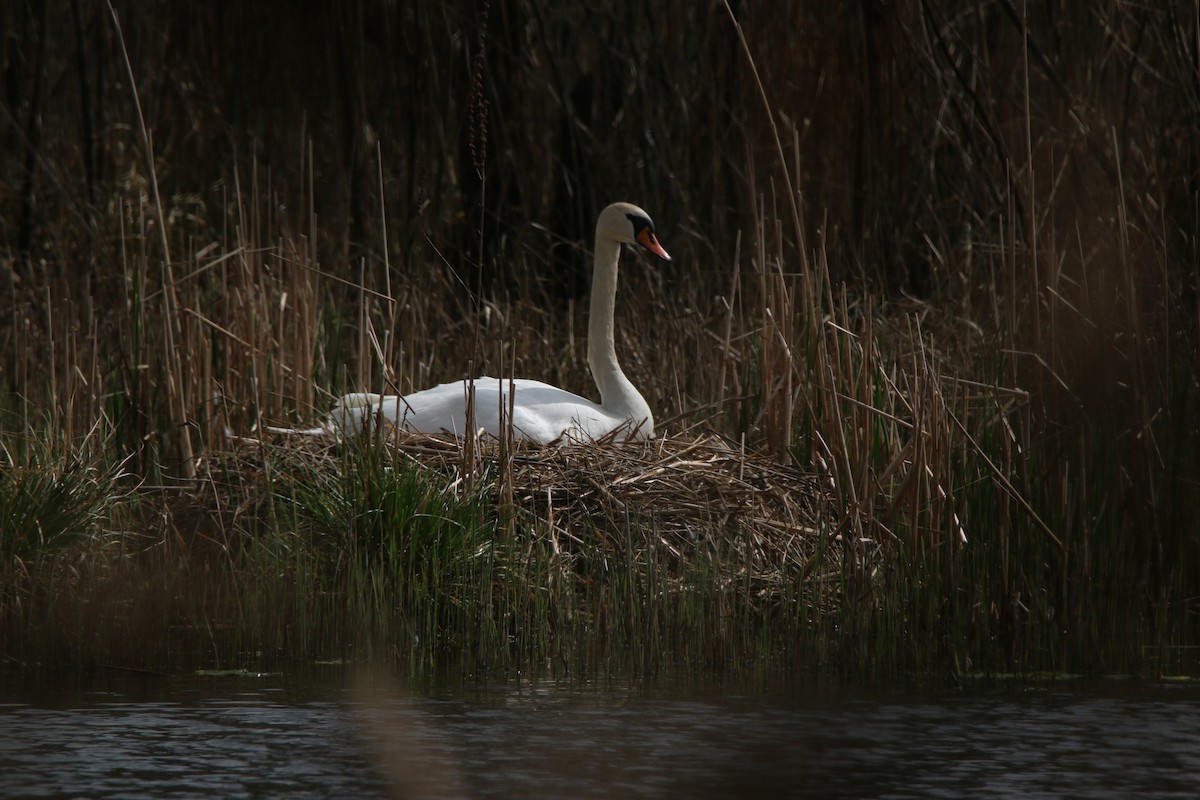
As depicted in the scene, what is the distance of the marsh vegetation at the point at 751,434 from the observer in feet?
16.9

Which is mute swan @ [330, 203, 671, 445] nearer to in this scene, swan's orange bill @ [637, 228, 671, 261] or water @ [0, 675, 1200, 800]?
swan's orange bill @ [637, 228, 671, 261]

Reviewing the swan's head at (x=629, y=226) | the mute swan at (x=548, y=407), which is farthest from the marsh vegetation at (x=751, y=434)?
the swan's head at (x=629, y=226)

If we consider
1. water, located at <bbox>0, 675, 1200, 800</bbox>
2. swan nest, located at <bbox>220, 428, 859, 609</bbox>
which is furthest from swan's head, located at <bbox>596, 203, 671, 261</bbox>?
water, located at <bbox>0, 675, 1200, 800</bbox>

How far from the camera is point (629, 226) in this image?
814 cm

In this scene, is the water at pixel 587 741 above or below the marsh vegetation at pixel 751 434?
below

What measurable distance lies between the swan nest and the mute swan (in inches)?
5.7

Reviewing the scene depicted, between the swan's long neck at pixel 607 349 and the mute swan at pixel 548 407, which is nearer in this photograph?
the mute swan at pixel 548 407

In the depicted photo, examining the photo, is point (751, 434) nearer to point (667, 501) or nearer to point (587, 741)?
point (667, 501)

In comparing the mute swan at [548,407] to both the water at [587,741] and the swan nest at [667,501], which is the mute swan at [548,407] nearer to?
the swan nest at [667,501]

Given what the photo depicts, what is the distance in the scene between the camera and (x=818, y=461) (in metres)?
5.79

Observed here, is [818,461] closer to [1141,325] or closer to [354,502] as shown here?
[1141,325]

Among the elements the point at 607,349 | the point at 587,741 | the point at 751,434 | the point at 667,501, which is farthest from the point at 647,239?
the point at 587,741

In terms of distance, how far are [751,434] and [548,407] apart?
2.85 ft

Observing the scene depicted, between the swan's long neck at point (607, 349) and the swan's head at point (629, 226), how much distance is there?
2.3 inches
